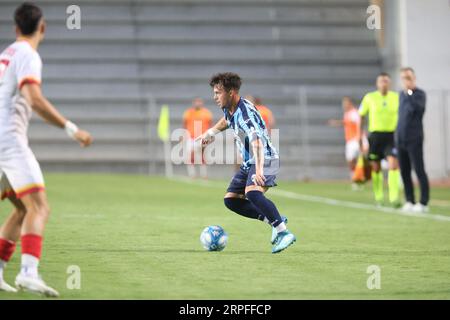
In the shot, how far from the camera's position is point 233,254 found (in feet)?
34.7

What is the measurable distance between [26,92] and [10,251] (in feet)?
4.35

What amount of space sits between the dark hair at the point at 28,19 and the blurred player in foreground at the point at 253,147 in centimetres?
315

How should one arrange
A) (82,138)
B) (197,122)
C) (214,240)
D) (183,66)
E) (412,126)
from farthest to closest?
(183,66) → (197,122) → (412,126) → (214,240) → (82,138)

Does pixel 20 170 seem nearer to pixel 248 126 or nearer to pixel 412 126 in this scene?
pixel 248 126

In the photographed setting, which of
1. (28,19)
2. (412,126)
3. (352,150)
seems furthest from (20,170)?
(352,150)

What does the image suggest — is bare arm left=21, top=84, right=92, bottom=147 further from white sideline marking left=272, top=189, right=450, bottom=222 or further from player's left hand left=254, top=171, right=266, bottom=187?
white sideline marking left=272, top=189, right=450, bottom=222

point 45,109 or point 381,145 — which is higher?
point 45,109

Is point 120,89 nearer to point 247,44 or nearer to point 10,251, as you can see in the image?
point 247,44

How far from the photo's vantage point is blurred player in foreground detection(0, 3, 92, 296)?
746cm

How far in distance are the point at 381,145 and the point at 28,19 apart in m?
11.8

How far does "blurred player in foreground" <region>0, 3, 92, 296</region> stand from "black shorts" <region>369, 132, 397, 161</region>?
11.6 metres

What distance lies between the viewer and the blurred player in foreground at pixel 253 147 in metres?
10.4

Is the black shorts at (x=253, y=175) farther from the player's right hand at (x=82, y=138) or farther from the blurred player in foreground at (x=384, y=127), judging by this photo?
the blurred player in foreground at (x=384, y=127)

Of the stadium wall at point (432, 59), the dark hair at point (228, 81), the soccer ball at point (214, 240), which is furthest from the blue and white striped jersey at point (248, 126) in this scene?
the stadium wall at point (432, 59)
